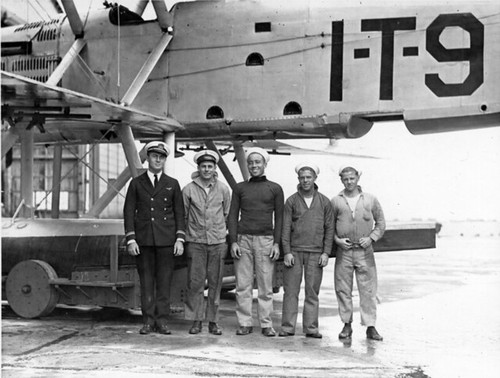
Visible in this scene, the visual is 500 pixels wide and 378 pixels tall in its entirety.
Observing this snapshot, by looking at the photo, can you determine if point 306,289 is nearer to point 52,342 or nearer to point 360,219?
point 360,219

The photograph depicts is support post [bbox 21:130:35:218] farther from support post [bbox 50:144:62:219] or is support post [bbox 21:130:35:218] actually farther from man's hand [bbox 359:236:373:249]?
man's hand [bbox 359:236:373:249]

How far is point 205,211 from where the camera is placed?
→ 19.5ft

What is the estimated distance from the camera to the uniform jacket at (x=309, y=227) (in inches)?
228

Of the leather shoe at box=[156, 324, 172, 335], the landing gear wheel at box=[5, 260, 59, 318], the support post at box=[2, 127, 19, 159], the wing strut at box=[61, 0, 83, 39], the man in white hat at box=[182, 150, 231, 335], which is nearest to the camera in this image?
the leather shoe at box=[156, 324, 172, 335]

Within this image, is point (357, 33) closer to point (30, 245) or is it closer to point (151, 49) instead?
point (151, 49)

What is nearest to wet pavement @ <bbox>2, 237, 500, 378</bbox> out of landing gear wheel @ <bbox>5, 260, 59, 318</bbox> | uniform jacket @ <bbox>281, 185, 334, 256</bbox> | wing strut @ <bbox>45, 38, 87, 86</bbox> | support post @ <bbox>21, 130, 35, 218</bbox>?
landing gear wheel @ <bbox>5, 260, 59, 318</bbox>

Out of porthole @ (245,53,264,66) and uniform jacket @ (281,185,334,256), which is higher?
porthole @ (245,53,264,66)

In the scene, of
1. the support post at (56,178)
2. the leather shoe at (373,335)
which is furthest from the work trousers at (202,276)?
the support post at (56,178)

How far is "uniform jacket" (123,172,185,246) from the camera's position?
5.75 metres

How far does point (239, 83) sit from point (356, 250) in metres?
2.52

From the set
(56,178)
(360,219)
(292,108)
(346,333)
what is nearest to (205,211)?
(360,219)

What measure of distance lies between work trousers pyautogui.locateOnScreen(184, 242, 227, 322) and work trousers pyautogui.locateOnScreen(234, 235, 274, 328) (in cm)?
19

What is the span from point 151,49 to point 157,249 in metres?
2.91

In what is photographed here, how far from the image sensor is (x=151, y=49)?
7.69 meters
